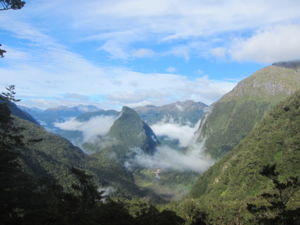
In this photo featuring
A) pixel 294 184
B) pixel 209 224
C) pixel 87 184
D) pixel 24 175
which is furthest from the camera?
pixel 209 224

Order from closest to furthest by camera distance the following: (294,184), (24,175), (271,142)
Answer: (24,175) → (294,184) → (271,142)

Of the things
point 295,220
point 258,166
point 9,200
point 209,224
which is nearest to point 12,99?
point 9,200

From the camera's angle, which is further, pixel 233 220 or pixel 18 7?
pixel 233 220

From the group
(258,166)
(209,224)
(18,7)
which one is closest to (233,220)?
(209,224)

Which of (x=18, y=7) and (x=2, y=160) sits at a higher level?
(x=18, y=7)

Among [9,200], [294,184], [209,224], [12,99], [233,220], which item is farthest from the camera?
[233,220]

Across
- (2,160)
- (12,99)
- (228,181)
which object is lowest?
(228,181)

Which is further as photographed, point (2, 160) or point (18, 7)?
point (2, 160)

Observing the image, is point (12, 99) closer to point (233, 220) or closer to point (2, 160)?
point (2, 160)

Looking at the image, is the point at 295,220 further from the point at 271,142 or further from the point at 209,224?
the point at 271,142
